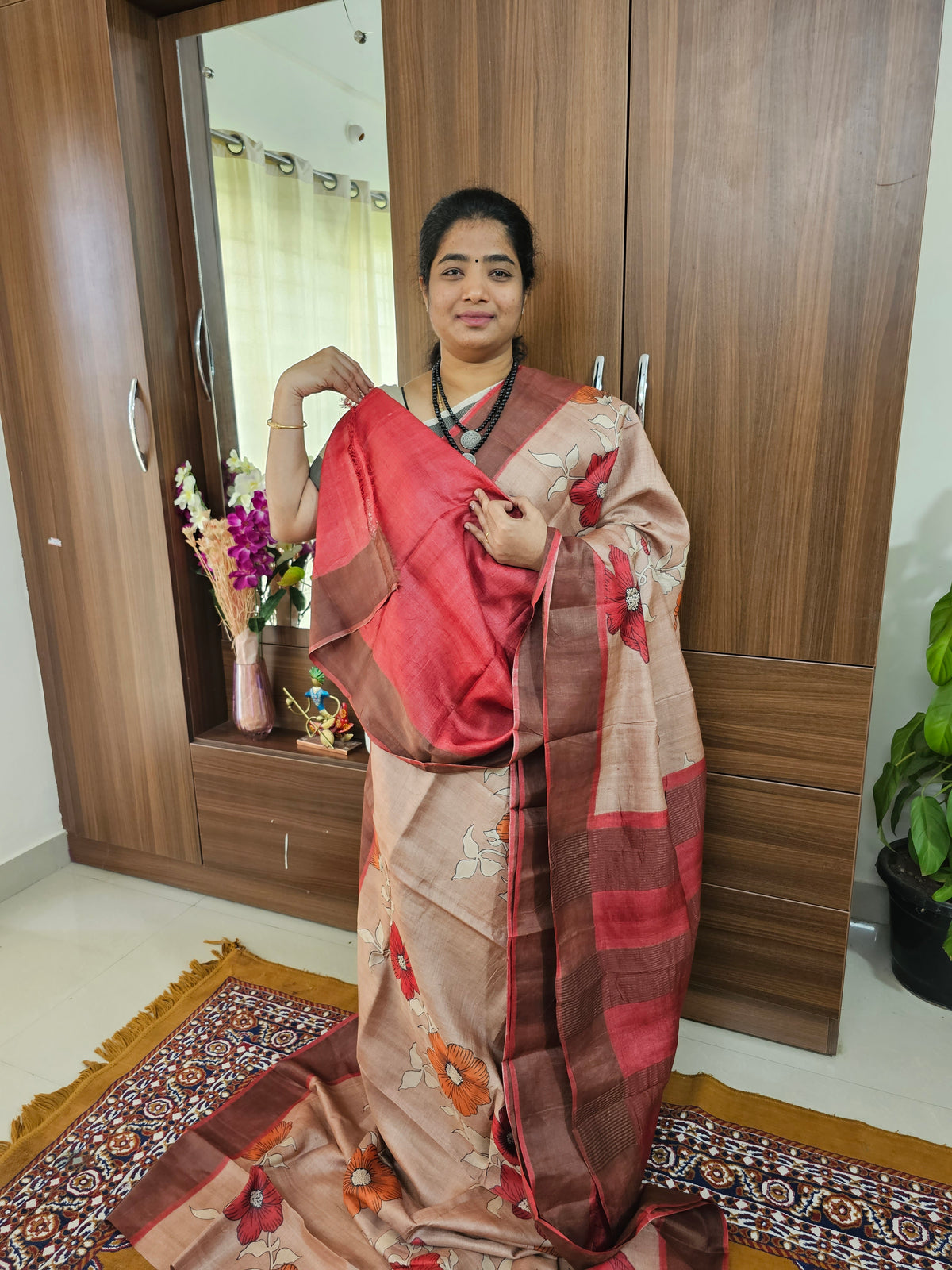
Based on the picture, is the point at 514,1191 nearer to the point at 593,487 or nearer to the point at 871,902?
the point at 593,487

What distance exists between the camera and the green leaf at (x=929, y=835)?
5.65 feet

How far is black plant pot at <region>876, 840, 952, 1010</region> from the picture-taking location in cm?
177

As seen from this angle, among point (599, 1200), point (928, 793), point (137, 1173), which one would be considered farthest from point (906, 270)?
point (137, 1173)

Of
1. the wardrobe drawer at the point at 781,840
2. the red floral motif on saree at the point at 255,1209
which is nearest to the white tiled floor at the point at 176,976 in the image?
the wardrobe drawer at the point at 781,840

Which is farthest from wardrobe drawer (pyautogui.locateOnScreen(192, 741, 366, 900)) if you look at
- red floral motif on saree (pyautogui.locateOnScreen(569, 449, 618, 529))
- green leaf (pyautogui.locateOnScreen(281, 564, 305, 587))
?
red floral motif on saree (pyautogui.locateOnScreen(569, 449, 618, 529))

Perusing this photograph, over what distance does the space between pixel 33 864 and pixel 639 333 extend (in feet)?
→ 6.87

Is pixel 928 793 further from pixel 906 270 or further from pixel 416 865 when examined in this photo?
pixel 416 865

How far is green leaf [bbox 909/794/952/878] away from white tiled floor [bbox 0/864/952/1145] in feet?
1.14

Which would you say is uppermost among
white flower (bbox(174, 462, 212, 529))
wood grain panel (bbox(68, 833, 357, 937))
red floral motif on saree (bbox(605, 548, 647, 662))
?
white flower (bbox(174, 462, 212, 529))

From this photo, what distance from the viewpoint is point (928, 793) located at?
1.98 metres

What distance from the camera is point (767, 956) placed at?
1.71 metres

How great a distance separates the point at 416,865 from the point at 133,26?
1.91 metres

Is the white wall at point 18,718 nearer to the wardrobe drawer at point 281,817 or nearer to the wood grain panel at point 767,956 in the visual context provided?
the wardrobe drawer at point 281,817

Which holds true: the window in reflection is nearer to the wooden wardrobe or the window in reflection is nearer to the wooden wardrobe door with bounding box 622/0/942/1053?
the wooden wardrobe
